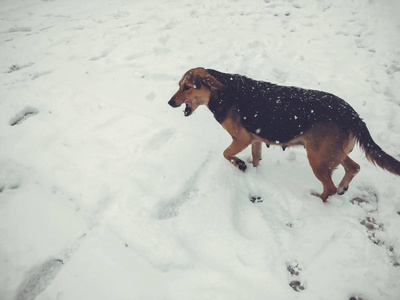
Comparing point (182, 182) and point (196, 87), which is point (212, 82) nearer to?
point (196, 87)

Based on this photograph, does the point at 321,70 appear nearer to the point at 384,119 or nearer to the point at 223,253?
the point at 384,119

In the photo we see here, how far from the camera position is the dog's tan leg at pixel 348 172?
3026mm

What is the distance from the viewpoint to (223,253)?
251cm

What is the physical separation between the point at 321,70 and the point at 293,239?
4.14 m

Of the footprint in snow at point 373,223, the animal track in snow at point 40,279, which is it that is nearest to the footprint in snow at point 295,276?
the footprint in snow at point 373,223

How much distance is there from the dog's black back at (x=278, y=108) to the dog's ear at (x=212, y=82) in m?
0.10

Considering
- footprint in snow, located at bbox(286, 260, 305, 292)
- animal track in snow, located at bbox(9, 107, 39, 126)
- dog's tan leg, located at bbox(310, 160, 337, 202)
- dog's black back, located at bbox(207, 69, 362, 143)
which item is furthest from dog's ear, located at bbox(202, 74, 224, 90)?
animal track in snow, located at bbox(9, 107, 39, 126)

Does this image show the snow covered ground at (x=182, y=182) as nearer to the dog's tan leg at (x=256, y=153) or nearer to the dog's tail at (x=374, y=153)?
the dog's tan leg at (x=256, y=153)

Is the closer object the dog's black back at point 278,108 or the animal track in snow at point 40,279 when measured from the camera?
the animal track in snow at point 40,279

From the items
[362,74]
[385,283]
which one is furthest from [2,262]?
[362,74]

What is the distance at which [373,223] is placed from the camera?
277cm

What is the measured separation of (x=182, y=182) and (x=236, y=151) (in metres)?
0.94

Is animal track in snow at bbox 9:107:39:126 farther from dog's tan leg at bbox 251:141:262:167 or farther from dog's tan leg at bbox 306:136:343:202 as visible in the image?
dog's tan leg at bbox 306:136:343:202

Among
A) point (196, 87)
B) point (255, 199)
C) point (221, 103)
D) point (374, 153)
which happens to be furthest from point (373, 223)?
point (196, 87)
